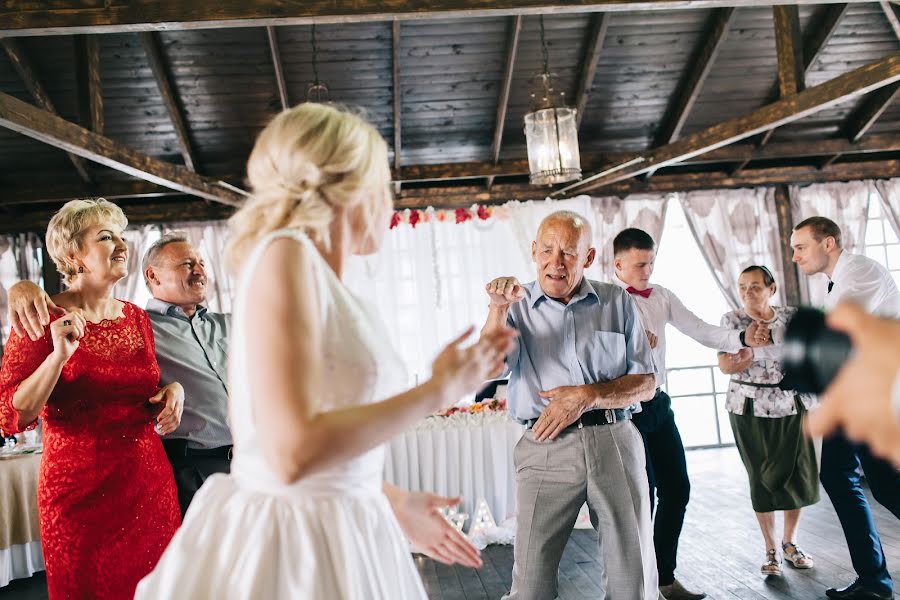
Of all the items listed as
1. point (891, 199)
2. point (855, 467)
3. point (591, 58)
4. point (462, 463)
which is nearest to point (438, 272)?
point (591, 58)

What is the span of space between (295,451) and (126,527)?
1.58 m

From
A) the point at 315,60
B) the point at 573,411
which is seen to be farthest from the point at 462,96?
the point at 573,411

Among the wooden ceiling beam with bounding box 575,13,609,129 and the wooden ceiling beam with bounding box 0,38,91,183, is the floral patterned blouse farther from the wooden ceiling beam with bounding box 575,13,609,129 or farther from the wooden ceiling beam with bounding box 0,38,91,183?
the wooden ceiling beam with bounding box 0,38,91,183

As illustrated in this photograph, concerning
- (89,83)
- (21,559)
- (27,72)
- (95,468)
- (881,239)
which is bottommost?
(21,559)

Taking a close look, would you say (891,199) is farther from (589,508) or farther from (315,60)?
(589,508)

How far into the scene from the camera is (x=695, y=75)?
7680mm

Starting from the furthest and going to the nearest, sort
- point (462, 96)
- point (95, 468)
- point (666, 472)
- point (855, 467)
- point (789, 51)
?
point (462, 96), point (789, 51), point (666, 472), point (855, 467), point (95, 468)

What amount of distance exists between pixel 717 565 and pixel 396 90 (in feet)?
15.8

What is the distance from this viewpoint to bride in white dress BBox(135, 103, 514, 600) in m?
1.09

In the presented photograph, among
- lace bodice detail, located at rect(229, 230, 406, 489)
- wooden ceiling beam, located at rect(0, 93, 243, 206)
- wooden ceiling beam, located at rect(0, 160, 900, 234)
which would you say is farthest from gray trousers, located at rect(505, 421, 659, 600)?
wooden ceiling beam, located at rect(0, 160, 900, 234)

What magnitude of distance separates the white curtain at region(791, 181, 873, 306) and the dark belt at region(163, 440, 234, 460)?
7.90m

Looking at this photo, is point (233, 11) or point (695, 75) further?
point (695, 75)

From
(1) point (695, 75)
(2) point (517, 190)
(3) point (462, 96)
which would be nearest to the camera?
(1) point (695, 75)

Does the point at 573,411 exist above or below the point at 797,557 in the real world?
above
